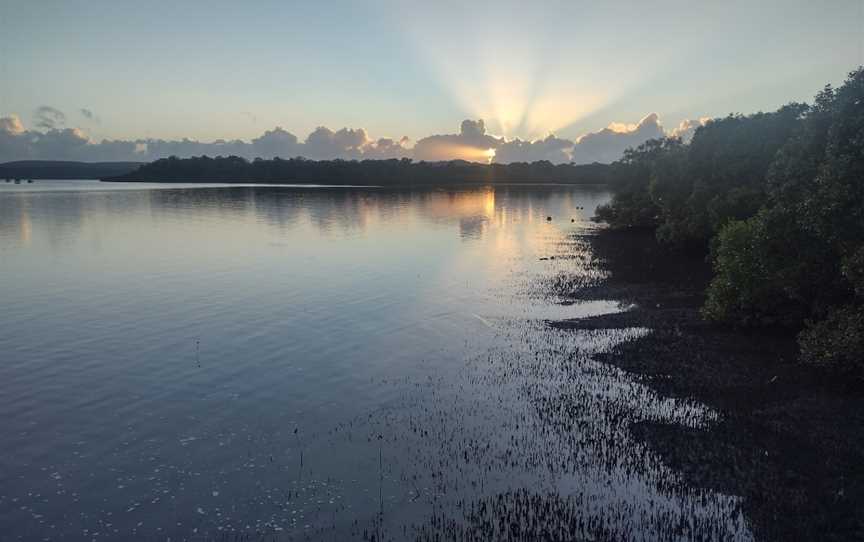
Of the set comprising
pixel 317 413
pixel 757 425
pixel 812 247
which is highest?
pixel 812 247

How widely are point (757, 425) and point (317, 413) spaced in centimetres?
1878

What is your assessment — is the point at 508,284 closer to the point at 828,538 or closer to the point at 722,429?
the point at 722,429

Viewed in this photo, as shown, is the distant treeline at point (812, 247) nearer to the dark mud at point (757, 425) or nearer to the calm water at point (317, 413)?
the dark mud at point (757, 425)

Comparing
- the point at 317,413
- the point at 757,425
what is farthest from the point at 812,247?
the point at 317,413

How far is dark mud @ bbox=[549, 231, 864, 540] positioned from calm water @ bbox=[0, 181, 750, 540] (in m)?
1.13

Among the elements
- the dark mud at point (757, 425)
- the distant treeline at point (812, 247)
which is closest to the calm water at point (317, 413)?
the dark mud at point (757, 425)

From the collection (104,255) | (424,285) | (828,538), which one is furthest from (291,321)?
(104,255)

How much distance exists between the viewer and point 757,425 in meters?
23.1

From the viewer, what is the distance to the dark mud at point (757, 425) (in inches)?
691

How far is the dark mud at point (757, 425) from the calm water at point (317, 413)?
3.71ft

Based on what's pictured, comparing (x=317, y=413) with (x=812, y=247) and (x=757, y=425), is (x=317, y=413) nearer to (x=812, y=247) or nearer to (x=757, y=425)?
(x=757, y=425)

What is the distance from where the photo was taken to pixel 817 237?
32500 millimetres

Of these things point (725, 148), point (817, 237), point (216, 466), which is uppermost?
point (725, 148)

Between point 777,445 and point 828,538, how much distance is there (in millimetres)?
5607
